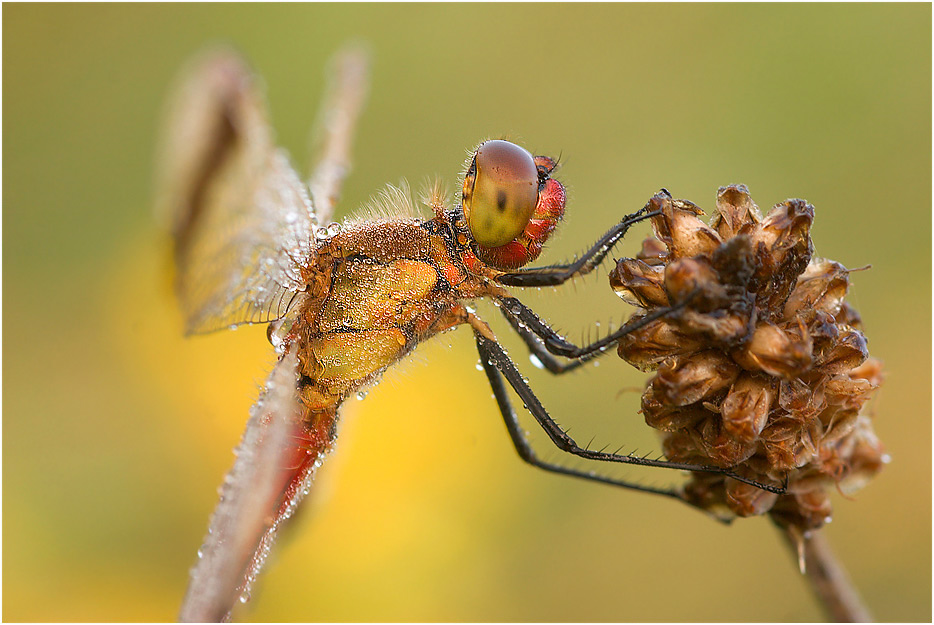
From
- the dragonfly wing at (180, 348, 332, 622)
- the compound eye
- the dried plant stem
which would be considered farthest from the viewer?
the compound eye

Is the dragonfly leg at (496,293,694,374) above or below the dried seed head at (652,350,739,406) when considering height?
above

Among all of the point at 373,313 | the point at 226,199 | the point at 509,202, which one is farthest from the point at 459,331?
the point at 226,199

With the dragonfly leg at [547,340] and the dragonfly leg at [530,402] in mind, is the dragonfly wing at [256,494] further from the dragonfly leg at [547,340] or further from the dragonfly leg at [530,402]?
the dragonfly leg at [547,340]

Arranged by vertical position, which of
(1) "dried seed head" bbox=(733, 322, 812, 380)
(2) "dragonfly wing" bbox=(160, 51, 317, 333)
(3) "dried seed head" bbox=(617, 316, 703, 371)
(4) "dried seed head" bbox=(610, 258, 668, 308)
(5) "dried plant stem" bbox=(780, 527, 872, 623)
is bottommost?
(5) "dried plant stem" bbox=(780, 527, 872, 623)

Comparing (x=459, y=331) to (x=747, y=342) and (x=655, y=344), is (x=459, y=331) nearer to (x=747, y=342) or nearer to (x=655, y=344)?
(x=655, y=344)

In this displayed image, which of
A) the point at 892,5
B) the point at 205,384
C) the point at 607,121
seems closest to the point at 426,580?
the point at 205,384

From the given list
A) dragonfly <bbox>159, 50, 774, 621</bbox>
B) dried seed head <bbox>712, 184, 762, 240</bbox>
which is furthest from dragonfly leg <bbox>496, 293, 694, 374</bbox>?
dried seed head <bbox>712, 184, 762, 240</bbox>

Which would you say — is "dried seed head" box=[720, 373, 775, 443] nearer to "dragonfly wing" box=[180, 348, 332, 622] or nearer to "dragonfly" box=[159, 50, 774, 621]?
"dragonfly" box=[159, 50, 774, 621]

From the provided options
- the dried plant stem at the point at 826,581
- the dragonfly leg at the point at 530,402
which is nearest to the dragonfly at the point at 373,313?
the dragonfly leg at the point at 530,402
